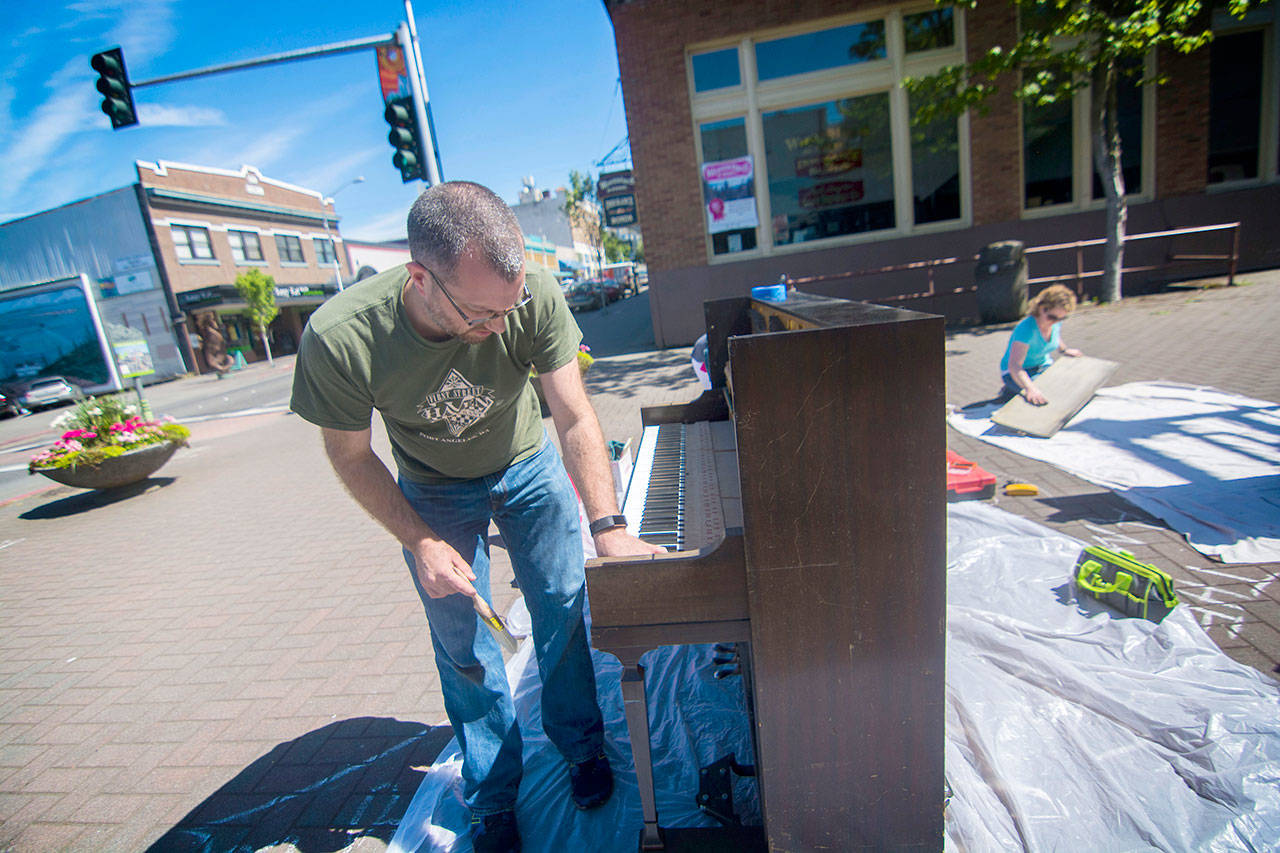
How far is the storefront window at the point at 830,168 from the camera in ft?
37.6

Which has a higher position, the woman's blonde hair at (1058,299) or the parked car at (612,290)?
the parked car at (612,290)

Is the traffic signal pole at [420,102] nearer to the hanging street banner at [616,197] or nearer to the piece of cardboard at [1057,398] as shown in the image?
the piece of cardboard at [1057,398]

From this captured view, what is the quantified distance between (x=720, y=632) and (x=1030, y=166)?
13.1 m

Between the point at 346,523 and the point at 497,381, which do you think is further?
the point at 346,523

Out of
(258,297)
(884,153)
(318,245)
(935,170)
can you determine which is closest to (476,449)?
(884,153)

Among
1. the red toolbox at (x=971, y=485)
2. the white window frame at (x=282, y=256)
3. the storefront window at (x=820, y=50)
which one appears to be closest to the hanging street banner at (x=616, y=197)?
the storefront window at (x=820, y=50)

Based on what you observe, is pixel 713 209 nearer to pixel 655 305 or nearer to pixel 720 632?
pixel 655 305

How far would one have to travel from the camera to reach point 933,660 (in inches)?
60.4

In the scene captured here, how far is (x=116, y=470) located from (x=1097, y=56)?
44.9 feet

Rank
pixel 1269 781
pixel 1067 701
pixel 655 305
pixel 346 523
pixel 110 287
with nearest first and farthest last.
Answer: pixel 1269 781 < pixel 1067 701 < pixel 346 523 < pixel 655 305 < pixel 110 287

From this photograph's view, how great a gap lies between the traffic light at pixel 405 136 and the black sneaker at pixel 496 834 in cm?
764

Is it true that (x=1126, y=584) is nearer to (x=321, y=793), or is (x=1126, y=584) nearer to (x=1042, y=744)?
(x=1042, y=744)

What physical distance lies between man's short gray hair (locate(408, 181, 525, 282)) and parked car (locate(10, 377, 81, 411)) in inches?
1069

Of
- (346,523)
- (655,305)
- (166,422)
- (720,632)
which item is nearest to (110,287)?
(166,422)
